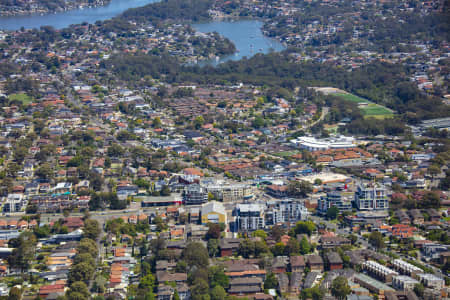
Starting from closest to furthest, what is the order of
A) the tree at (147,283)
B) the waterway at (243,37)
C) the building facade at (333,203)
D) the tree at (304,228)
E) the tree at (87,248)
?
the tree at (147,283), the tree at (87,248), the tree at (304,228), the building facade at (333,203), the waterway at (243,37)

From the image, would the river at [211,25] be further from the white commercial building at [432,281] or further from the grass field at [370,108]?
the white commercial building at [432,281]

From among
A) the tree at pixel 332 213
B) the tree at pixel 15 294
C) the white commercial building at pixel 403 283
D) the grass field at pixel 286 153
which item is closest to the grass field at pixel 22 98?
the grass field at pixel 286 153

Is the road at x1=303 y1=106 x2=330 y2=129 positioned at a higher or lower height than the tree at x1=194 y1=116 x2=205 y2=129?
lower

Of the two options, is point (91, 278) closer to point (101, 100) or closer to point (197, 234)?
point (197, 234)

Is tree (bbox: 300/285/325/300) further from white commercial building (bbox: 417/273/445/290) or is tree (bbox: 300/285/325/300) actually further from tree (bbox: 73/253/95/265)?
tree (bbox: 73/253/95/265)

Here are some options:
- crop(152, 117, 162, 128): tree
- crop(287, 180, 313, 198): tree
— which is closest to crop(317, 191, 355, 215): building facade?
crop(287, 180, 313, 198): tree

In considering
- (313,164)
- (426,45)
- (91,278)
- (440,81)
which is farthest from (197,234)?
(426,45)
